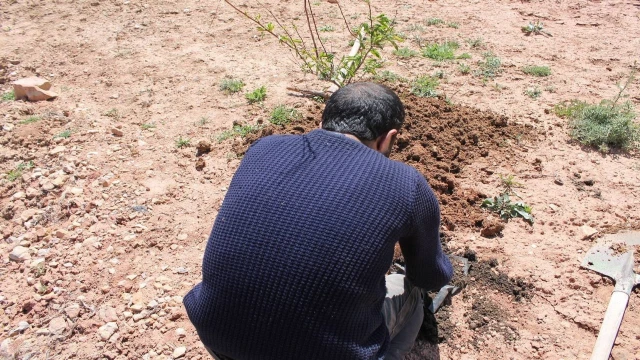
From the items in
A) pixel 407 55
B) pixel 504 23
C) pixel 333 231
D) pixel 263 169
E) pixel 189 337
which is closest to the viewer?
pixel 333 231

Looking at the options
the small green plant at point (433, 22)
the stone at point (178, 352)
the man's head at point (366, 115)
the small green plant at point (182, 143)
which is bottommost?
the stone at point (178, 352)

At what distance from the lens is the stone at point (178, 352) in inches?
103

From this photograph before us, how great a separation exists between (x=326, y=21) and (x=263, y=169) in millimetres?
4819

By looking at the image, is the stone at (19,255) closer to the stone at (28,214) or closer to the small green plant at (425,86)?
the stone at (28,214)

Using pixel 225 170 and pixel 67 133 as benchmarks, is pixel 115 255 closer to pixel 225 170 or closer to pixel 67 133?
pixel 225 170

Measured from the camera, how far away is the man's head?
197 centimetres

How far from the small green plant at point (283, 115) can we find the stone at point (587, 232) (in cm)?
242

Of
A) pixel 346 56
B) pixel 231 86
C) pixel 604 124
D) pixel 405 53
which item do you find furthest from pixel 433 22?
pixel 231 86

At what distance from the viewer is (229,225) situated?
1.69m

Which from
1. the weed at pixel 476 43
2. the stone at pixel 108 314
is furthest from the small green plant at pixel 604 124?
the stone at pixel 108 314

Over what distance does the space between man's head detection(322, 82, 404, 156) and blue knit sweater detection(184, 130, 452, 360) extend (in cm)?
20

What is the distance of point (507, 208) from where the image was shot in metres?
3.34

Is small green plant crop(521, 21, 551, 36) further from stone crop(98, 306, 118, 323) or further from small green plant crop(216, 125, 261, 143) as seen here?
stone crop(98, 306, 118, 323)

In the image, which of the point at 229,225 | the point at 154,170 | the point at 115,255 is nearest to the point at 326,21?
the point at 154,170
